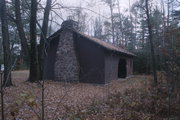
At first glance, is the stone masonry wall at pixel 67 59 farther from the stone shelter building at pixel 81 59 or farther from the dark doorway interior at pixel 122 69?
the dark doorway interior at pixel 122 69

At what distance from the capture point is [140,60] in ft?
78.2

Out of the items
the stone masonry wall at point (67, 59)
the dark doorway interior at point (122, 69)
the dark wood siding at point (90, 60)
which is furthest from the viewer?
the dark doorway interior at point (122, 69)

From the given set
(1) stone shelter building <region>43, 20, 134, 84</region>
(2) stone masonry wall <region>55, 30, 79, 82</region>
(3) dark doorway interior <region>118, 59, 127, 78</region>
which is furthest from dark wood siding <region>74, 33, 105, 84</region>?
(3) dark doorway interior <region>118, 59, 127, 78</region>

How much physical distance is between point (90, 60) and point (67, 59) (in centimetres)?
182

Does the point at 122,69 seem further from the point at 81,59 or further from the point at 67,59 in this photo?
the point at 67,59

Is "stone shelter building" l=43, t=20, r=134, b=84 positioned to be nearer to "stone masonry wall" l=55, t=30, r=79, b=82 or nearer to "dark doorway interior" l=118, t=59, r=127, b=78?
"stone masonry wall" l=55, t=30, r=79, b=82

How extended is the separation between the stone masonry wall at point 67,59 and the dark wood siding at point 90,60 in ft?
1.61

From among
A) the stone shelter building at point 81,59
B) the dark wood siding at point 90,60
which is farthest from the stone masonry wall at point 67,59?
the dark wood siding at point 90,60

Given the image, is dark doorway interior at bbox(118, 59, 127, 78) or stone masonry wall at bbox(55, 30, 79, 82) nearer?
stone masonry wall at bbox(55, 30, 79, 82)

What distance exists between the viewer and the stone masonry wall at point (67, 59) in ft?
44.0

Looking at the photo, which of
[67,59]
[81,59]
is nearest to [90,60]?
[81,59]

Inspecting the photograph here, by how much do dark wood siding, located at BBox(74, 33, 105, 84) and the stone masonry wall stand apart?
49 cm

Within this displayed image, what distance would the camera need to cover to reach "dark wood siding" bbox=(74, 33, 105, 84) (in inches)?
512

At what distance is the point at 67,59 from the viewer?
13.6 meters
